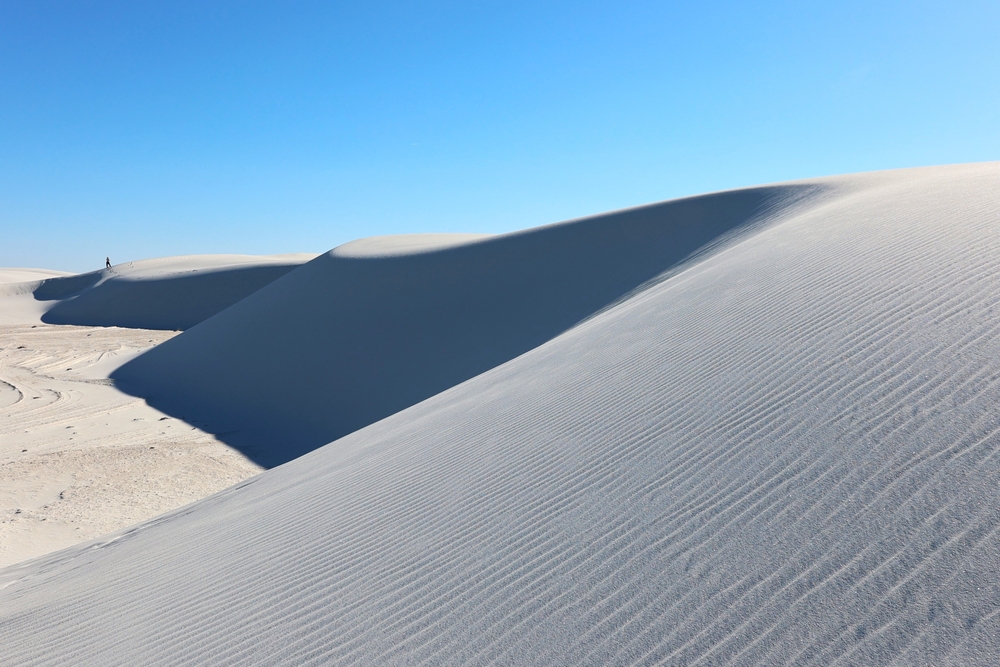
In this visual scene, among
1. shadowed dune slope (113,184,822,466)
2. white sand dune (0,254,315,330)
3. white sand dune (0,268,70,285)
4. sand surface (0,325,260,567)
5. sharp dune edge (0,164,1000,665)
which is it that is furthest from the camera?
white sand dune (0,268,70,285)

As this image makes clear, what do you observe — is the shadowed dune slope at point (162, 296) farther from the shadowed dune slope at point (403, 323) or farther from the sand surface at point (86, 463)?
the sand surface at point (86, 463)

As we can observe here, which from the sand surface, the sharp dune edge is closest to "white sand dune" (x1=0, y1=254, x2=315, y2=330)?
the sand surface

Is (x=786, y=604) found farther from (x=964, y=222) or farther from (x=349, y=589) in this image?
(x=964, y=222)

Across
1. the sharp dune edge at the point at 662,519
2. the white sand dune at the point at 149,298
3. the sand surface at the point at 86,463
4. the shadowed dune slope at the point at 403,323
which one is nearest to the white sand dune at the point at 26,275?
the white sand dune at the point at 149,298

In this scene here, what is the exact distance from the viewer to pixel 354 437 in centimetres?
718

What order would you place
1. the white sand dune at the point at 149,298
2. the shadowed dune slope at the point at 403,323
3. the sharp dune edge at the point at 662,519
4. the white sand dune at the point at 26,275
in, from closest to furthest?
1. the sharp dune edge at the point at 662,519
2. the shadowed dune slope at the point at 403,323
3. the white sand dune at the point at 149,298
4. the white sand dune at the point at 26,275

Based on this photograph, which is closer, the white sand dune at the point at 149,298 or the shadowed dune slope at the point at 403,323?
the shadowed dune slope at the point at 403,323

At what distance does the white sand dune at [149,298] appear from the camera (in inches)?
1372

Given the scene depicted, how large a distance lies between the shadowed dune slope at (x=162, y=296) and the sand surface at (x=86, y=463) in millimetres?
20348

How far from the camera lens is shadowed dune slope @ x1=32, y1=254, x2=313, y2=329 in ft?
114

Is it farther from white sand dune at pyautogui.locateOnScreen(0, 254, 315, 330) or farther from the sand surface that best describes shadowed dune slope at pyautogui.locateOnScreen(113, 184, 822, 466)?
white sand dune at pyautogui.locateOnScreen(0, 254, 315, 330)

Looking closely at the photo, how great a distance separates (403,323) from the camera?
15.9 metres

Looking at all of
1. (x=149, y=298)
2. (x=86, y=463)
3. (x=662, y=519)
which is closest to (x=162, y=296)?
(x=149, y=298)

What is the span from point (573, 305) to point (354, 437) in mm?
6990
